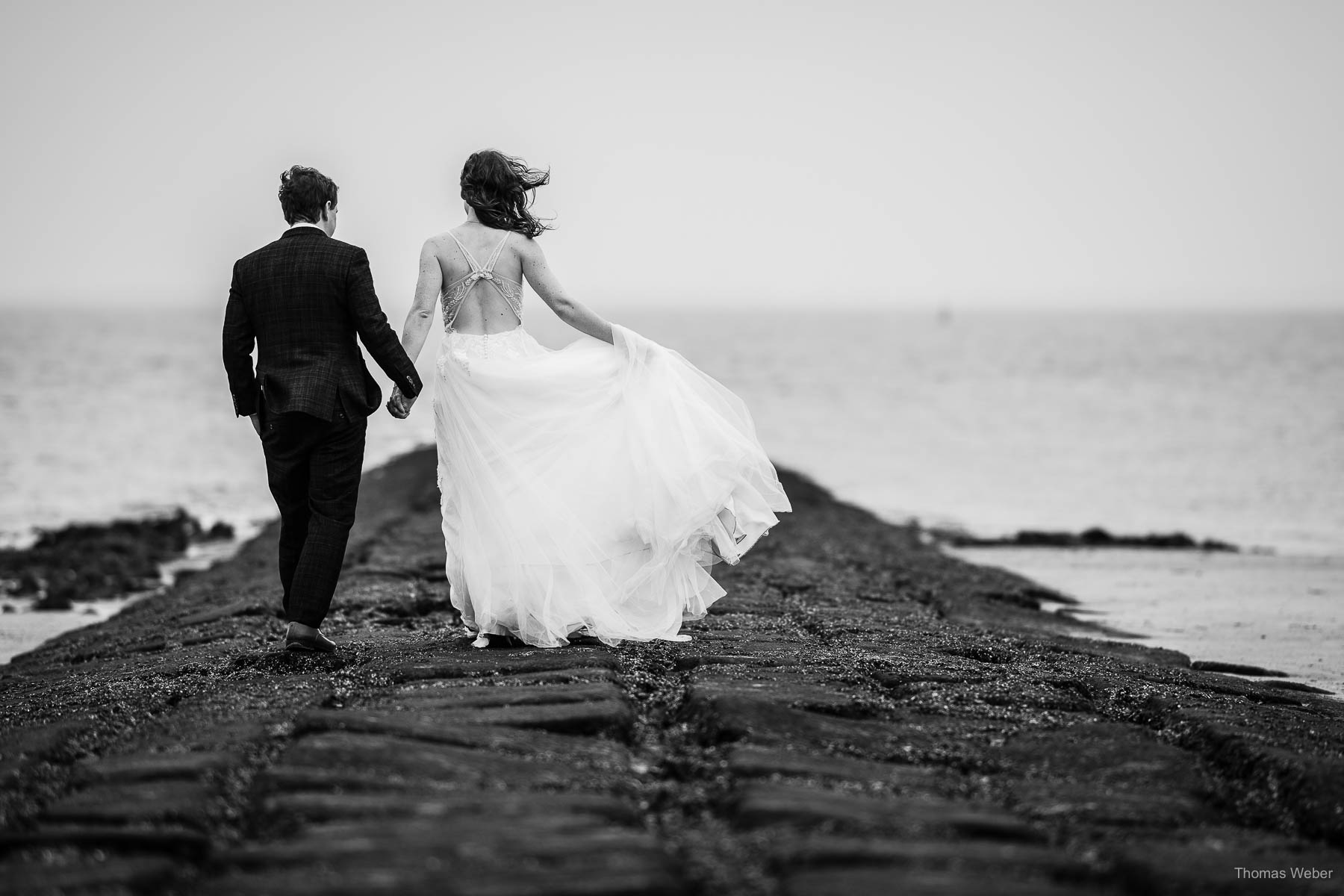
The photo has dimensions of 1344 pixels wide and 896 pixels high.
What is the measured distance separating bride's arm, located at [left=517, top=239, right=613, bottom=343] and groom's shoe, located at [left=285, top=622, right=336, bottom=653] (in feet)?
6.78

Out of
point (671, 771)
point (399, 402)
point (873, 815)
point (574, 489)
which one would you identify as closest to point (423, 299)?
point (399, 402)

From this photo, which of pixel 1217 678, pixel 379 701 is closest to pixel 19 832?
pixel 379 701

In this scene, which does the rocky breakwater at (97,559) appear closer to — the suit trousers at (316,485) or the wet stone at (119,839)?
the suit trousers at (316,485)

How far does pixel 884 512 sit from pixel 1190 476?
388 inches

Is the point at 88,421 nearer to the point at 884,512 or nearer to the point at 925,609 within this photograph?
the point at 884,512

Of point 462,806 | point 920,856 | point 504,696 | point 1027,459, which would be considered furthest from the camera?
point 1027,459

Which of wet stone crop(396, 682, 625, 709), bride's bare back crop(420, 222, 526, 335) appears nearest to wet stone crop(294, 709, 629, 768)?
wet stone crop(396, 682, 625, 709)

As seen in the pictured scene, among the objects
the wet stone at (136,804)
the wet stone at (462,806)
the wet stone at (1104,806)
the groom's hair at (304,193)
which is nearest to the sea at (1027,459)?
the wet stone at (1104,806)

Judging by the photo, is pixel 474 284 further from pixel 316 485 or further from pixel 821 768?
pixel 821 768

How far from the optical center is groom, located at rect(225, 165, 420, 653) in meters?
6.03

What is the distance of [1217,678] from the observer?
673cm

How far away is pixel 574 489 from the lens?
20.8 feet

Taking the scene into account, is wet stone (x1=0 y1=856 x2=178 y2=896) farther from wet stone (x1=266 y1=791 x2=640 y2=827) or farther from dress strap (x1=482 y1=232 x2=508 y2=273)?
dress strap (x1=482 y1=232 x2=508 y2=273)

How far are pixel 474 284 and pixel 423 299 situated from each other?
0.92 ft
